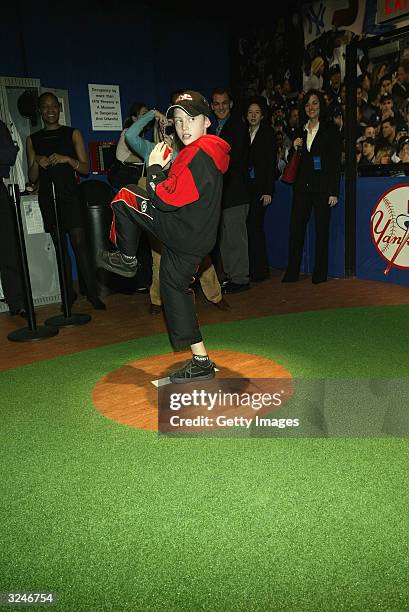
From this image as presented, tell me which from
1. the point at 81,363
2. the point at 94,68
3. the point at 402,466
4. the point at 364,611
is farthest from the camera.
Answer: the point at 94,68

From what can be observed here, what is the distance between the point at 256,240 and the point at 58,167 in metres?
2.59

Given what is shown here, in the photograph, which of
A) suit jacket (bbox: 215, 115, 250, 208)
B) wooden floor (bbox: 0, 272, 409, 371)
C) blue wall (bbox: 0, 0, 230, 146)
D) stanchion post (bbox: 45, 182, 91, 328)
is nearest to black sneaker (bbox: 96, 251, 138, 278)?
wooden floor (bbox: 0, 272, 409, 371)

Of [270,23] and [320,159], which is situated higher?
[270,23]

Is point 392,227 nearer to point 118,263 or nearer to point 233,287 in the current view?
point 233,287

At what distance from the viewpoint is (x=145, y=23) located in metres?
7.05

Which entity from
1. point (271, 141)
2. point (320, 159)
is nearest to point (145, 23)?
→ point (271, 141)

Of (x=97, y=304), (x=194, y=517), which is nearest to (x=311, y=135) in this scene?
(x=97, y=304)

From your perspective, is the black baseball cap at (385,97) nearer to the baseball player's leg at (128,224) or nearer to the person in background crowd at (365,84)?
the person in background crowd at (365,84)

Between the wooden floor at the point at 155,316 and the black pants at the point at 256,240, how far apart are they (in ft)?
0.60

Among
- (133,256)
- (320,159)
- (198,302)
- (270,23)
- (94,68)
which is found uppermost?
(270,23)

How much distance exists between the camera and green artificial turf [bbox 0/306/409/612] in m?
1.68

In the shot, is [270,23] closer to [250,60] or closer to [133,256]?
[250,60]

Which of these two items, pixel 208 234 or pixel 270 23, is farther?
pixel 270 23

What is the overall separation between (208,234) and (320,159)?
3680 mm
